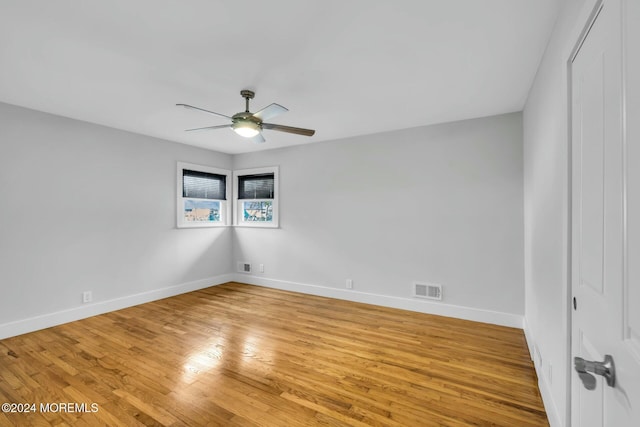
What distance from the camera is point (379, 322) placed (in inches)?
141

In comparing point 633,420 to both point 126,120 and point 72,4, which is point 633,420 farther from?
point 126,120

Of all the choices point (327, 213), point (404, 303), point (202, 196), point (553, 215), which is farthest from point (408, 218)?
point (202, 196)

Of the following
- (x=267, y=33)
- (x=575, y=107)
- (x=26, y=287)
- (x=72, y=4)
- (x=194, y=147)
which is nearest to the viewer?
(x=575, y=107)

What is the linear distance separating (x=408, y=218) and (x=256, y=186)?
9.55 ft

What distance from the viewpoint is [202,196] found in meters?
5.27

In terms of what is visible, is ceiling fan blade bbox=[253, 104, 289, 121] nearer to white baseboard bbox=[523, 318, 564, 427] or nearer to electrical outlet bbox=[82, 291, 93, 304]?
white baseboard bbox=[523, 318, 564, 427]

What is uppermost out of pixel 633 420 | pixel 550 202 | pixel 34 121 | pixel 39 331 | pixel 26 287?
pixel 34 121

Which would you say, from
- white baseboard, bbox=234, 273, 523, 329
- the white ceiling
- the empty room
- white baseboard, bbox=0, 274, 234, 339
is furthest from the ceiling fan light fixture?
white baseboard, bbox=0, 274, 234, 339

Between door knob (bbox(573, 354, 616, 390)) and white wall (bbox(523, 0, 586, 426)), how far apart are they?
0.64 m

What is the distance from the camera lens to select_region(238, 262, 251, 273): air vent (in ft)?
18.2

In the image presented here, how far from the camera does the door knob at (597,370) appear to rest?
0.81 m

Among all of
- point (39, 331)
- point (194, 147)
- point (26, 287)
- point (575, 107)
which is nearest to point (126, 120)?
point (194, 147)

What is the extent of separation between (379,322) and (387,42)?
2967 millimetres

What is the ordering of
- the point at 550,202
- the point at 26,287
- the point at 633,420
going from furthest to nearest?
the point at 26,287 → the point at 550,202 → the point at 633,420
